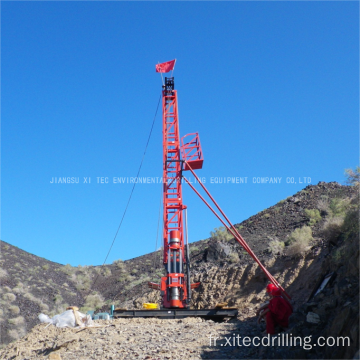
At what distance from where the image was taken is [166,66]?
83.0ft

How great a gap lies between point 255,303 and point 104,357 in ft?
33.0

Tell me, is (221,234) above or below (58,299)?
above

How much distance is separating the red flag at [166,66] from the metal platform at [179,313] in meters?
13.4

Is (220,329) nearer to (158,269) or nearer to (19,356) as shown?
(19,356)

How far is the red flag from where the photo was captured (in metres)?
25.2

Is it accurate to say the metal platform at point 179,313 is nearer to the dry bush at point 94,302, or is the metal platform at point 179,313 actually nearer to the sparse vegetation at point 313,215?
the sparse vegetation at point 313,215

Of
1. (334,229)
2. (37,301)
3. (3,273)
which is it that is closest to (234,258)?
(334,229)

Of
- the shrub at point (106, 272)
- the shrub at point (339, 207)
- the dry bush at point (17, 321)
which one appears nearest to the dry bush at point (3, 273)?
the dry bush at point (17, 321)

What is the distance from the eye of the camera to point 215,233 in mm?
33562

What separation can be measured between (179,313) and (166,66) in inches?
545

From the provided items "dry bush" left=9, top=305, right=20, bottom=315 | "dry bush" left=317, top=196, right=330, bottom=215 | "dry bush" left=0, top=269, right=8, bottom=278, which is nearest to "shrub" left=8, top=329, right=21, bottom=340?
"dry bush" left=9, top=305, right=20, bottom=315

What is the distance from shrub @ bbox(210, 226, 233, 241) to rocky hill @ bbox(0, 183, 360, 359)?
0.26 ft

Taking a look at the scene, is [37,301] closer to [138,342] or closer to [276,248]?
[276,248]

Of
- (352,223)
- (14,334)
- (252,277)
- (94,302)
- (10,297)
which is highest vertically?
(352,223)
